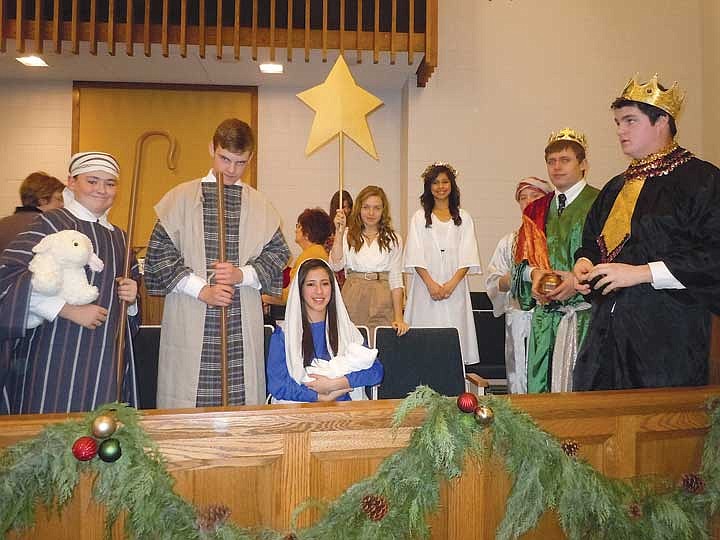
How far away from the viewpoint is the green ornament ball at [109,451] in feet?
4.15

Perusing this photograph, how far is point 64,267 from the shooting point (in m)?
1.92

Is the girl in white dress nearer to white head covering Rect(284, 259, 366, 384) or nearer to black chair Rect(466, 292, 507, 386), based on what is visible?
black chair Rect(466, 292, 507, 386)

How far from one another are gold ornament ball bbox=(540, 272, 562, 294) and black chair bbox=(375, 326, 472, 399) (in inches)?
23.1

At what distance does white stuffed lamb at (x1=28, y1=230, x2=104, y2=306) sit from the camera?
1858 millimetres

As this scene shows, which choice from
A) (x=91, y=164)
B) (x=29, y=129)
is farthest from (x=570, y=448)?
(x=29, y=129)

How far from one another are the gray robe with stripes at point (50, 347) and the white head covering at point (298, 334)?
63 centimetres

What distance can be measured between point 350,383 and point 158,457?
3.50ft

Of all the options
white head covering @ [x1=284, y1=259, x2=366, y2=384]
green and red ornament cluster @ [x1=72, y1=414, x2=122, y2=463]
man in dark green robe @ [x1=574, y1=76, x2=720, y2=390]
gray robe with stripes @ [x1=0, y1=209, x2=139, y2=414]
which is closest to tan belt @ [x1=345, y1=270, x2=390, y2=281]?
white head covering @ [x1=284, y1=259, x2=366, y2=384]

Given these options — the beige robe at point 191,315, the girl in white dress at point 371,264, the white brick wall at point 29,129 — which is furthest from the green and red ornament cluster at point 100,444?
the white brick wall at point 29,129

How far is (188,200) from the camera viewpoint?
7.54ft

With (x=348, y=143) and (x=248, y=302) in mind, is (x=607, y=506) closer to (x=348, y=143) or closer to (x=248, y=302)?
(x=248, y=302)

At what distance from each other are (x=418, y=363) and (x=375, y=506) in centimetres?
151

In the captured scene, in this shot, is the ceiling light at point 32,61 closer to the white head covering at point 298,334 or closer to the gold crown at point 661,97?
the white head covering at point 298,334

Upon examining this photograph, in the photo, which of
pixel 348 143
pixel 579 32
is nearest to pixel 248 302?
pixel 348 143
